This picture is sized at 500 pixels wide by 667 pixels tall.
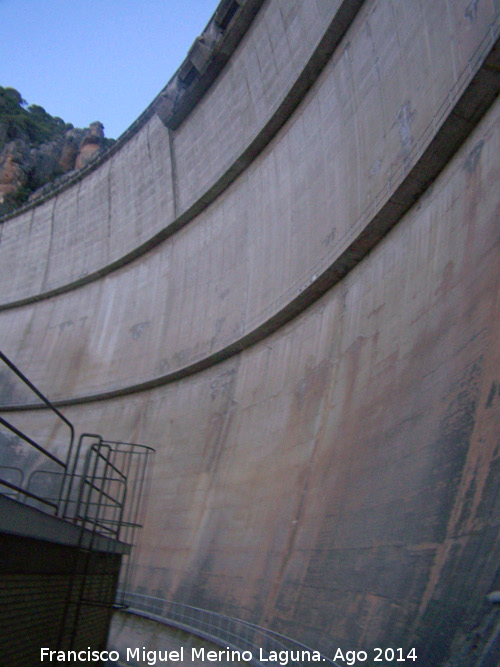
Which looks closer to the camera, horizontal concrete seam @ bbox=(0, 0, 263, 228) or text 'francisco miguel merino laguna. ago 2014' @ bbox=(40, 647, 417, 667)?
text 'francisco miguel merino laguna. ago 2014' @ bbox=(40, 647, 417, 667)

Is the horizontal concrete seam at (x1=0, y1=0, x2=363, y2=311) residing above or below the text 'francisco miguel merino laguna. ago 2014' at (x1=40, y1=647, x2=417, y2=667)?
above

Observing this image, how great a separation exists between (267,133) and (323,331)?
4177mm

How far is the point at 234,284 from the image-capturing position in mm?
10180

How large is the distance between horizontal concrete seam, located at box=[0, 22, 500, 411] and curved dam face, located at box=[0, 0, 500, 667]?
0.09 feet

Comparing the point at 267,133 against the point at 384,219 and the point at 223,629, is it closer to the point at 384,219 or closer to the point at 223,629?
the point at 384,219

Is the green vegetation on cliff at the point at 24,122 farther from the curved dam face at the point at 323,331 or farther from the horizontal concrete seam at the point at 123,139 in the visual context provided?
the curved dam face at the point at 323,331

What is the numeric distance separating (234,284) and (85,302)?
6848 mm

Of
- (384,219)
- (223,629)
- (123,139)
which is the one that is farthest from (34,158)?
(223,629)

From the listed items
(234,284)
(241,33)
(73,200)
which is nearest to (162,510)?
(234,284)

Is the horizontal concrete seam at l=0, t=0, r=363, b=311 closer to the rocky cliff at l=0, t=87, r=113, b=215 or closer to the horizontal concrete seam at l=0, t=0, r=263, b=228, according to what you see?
the horizontal concrete seam at l=0, t=0, r=263, b=228

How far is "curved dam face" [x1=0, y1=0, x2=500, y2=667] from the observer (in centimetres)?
408

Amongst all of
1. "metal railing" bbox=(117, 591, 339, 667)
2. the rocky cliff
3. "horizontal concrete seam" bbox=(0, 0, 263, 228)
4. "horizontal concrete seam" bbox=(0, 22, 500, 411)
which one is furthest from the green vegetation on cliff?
"metal railing" bbox=(117, 591, 339, 667)

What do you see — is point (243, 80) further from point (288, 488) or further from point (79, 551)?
point (79, 551)

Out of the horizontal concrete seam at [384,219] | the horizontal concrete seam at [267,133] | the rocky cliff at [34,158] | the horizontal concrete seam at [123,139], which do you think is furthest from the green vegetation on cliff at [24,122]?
the horizontal concrete seam at [384,219]
